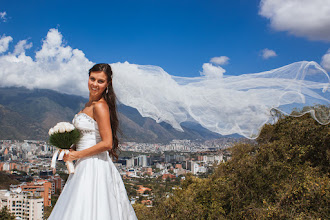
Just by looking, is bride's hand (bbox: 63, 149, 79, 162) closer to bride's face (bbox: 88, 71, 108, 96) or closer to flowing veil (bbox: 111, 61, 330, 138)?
bride's face (bbox: 88, 71, 108, 96)

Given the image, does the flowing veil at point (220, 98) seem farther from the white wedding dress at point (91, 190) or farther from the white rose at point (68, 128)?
the white rose at point (68, 128)

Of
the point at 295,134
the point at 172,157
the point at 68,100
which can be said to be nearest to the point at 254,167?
the point at 295,134

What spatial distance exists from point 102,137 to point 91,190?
41 cm

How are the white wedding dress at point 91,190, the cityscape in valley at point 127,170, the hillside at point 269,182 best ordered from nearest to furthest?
the white wedding dress at point 91,190, the hillside at point 269,182, the cityscape in valley at point 127,170

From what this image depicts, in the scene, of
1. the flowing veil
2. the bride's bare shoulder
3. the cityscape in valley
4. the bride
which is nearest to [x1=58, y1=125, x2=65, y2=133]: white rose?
the bride

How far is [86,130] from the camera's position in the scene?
7.71 feet

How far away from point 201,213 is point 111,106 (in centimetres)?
598

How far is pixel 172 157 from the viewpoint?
191 ft

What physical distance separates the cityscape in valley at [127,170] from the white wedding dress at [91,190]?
23.3 feet

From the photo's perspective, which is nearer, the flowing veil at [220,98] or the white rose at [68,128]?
the white rose at [68,128]

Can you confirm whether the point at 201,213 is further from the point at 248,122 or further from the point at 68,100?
the point at 68,100

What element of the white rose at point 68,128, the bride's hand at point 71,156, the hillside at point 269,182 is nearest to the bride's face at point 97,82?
the white rose at point 68,128

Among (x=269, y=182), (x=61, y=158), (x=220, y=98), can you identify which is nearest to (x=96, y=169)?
(x=61, y=158)

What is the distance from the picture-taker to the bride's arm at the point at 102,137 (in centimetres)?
226
